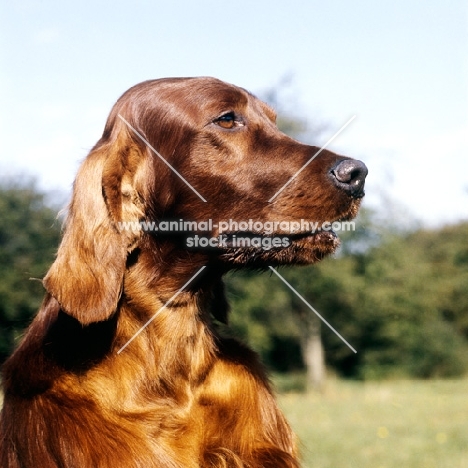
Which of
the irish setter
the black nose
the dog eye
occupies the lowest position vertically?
the irish setter

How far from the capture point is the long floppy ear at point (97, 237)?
2.57 metres

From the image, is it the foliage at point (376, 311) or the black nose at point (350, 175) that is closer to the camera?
the black nose at point (350, 175)

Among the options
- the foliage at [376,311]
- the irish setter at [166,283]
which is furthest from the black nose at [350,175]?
the foliage at [376,311]

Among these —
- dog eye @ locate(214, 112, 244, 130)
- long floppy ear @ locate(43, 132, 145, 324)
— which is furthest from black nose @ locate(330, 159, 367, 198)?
long floppy ear @ locate(43, 132, 145, 324)

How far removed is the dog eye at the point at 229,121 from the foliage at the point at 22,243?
518 inches

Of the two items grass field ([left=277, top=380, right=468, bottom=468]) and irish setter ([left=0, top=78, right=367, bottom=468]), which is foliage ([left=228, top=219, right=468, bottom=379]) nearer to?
grass field ([left=277, top=380, right=468, bottom=468])

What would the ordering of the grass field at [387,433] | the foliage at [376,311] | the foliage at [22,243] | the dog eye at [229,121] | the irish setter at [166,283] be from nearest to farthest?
1. the irish setter at [166,283]
2. the dog eye at [229,121]
3. the grass field at [387,433]
4. the foliage at [22,243]
5. the foliage at [376,311]

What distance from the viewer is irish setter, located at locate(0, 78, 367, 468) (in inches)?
101

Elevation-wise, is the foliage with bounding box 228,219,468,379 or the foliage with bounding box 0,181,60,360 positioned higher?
the foliage with bounding box 0,181,60,360

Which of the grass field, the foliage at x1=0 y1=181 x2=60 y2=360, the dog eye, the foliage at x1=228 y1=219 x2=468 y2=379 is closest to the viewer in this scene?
the dog eye

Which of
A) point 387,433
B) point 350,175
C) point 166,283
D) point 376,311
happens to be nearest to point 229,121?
point 350,175

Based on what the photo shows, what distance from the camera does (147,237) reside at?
9.59 feet

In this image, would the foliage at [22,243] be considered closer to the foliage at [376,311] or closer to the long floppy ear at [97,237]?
the foliage at [376,311]

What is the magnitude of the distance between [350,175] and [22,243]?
17006 mm
